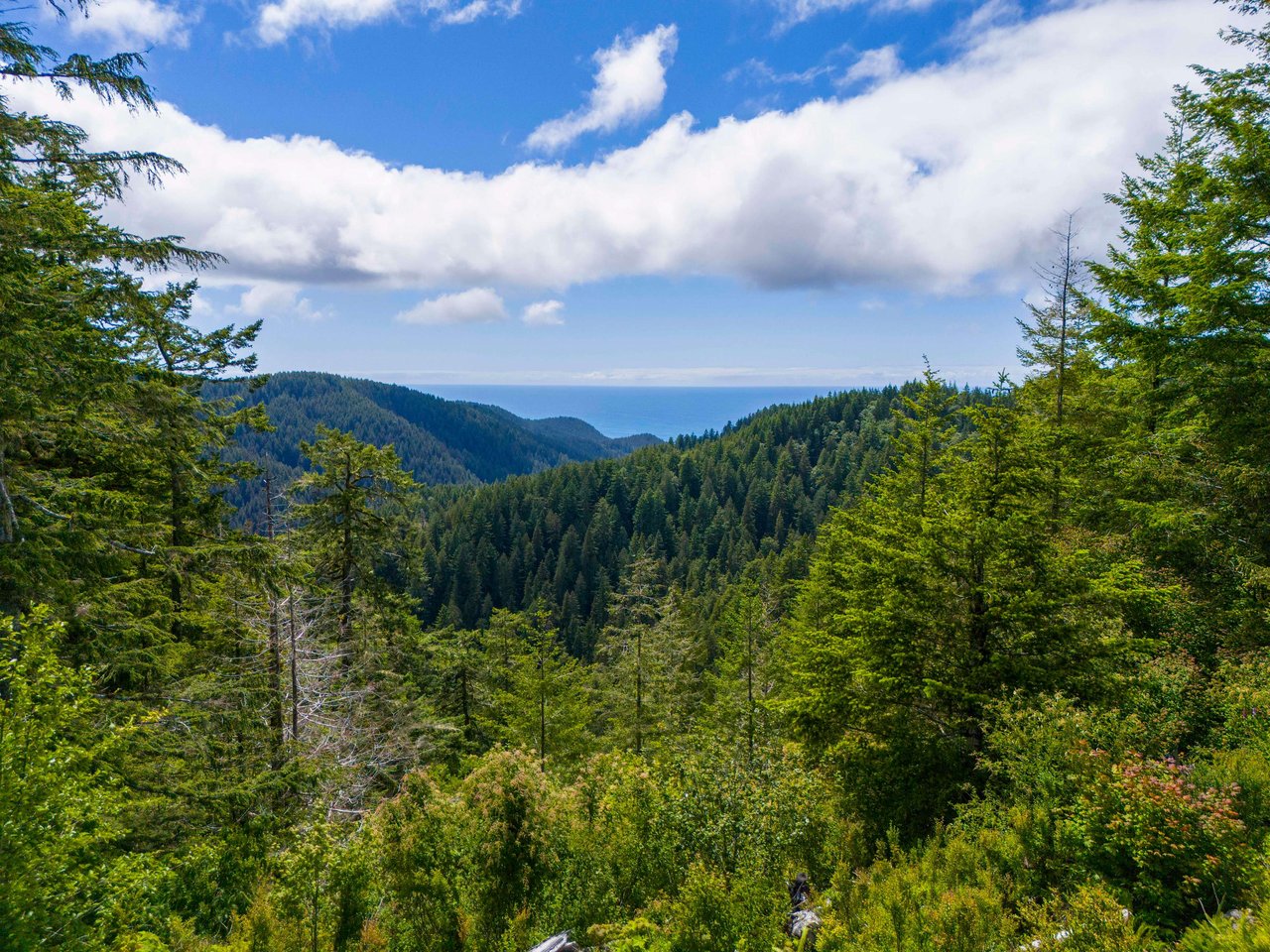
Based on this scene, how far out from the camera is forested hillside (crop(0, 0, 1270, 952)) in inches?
222

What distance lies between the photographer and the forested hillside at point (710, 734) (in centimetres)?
565

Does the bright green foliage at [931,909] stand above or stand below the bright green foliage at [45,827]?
below

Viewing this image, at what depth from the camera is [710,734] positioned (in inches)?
478

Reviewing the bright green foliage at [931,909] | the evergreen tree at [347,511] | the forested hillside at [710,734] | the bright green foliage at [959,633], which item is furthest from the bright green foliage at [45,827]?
the evergreen tree at [347,511]

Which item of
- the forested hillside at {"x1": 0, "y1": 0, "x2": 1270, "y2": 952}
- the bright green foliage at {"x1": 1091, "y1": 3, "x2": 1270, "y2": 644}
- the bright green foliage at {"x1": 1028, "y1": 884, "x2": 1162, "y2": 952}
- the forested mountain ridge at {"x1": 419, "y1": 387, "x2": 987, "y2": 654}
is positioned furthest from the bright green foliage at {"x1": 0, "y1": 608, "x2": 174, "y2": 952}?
the forested mountain ridge at {"x1": 419, "y1": 387, "x2": 987, "y2": 654}

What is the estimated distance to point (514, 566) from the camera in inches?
4953

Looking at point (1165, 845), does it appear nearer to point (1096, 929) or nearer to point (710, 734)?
point (1096, 929)

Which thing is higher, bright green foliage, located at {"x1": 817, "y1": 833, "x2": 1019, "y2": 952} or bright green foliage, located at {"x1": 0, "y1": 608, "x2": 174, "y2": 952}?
bright green foliage, located at {"x1": 0, "y1": 608, "x2": 174, "y2": 952}

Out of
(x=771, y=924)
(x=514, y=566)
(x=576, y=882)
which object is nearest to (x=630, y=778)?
(x=576, y=882)

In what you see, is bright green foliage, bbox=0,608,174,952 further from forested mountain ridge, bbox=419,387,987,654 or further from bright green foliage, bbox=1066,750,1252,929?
forested mountain ridge, bbox=419,387,987,654

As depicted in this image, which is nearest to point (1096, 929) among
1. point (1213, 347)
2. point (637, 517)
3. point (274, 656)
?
point (1213, 347)

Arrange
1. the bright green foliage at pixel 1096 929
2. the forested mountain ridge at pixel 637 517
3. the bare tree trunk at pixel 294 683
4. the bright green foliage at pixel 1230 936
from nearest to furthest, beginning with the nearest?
the bright green foliage at pixel 1230 936, the bright green foliage at pixel 1096 929, the bare tree trunk at pixel 294 683, the forested mountain ridge at pixel 637 517

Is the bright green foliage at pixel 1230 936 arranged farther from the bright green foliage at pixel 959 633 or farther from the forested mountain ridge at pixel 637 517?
the forested mountain ridge at pixel 637 517

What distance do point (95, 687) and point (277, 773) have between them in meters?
3.08
